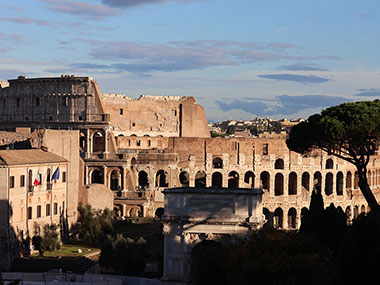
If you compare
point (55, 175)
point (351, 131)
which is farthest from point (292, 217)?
point (351, 131)

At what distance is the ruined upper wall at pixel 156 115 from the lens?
60.9 metres

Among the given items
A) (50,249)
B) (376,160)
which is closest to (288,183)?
(376,160)

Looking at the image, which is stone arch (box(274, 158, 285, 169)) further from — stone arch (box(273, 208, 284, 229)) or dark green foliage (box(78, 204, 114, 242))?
dark green foliage (box(78, 204, 114, 242))

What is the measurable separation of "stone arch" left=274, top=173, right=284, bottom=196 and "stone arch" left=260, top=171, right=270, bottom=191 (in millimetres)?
722

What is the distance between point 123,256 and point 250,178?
30.7 m

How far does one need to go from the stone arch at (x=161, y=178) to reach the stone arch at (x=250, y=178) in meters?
6.55

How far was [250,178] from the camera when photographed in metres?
59.3

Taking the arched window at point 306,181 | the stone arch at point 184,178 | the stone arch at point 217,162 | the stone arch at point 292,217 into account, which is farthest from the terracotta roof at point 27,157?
the arched window at point 306,181

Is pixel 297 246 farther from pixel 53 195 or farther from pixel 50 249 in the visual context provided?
pixel 53 195

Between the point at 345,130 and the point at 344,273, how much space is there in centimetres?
550

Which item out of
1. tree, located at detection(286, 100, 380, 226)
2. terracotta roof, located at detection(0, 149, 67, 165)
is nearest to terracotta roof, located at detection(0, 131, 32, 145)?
terracotta roof, located at detection(0, 149, 67, 165)

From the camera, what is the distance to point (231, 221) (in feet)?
82.9

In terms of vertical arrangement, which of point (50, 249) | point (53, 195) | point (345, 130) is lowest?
point (50, 249)

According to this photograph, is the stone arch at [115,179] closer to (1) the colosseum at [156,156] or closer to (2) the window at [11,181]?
(1) the colosseum at [156,156]
